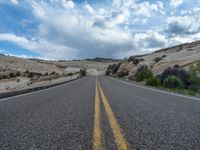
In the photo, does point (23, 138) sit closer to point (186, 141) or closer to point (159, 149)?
point (159, 149)

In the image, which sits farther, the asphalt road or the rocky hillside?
the rocky hillside

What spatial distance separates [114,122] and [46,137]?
1.76m

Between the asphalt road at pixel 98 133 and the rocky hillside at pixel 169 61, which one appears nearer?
the asphalt road at pixel 98 133

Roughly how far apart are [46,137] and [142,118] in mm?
2693

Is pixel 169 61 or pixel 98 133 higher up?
pixel 169 61

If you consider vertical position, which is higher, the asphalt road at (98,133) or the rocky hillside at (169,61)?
the rocky hillside at (169,61)

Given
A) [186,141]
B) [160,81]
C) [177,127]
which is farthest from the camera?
[160,81]

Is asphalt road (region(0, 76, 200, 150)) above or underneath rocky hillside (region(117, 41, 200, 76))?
underneath

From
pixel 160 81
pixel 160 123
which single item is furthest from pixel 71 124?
pixel 160 81

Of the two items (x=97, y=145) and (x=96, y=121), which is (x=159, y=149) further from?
(x=96, y=121)

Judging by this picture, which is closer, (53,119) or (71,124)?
(71,124)

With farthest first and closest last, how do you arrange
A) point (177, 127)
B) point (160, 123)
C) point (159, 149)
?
point (160, 123), point (177, 127), point (159, 149)

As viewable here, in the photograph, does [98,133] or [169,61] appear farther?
[169,61]

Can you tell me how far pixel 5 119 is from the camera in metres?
5.72
